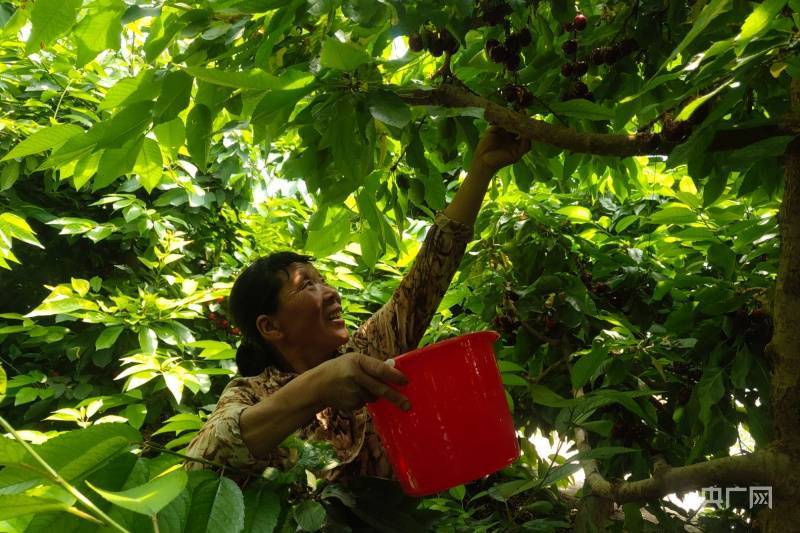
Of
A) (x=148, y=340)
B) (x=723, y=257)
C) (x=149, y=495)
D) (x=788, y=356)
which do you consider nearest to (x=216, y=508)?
(x=149, y=495)

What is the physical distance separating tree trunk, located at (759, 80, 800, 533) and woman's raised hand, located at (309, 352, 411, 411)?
0.62 meters

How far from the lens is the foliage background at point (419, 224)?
3.02ft

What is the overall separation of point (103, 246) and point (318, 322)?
7.05 ft

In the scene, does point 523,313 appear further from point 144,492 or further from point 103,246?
point 103,246

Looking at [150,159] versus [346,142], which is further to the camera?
[150,159]

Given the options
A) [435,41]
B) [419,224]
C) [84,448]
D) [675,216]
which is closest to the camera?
[84,448]

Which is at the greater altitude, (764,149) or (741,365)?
(764,149)

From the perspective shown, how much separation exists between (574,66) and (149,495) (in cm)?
132

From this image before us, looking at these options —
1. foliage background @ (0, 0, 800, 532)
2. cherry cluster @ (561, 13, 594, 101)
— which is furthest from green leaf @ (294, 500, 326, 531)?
cherry cluster @ (561, 13, 594, 101)

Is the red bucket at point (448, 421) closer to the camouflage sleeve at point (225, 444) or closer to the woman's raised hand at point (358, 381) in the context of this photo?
the woman's raised hand at point (358, 381)

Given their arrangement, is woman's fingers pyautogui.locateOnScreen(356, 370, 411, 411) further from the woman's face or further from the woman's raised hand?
the woman's face

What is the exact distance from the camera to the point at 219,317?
3.01 m

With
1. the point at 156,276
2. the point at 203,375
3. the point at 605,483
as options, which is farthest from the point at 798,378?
the point at 156,276

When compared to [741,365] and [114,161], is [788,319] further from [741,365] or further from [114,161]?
[114,161]
